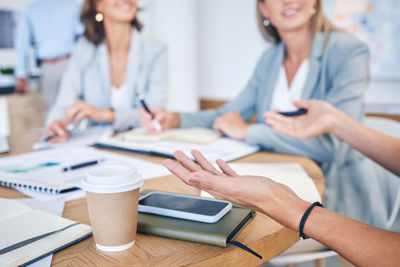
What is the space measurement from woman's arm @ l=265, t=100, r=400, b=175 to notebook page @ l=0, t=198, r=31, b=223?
0.75 metres

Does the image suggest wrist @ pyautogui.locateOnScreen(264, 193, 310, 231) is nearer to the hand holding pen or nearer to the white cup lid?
the white cup lid

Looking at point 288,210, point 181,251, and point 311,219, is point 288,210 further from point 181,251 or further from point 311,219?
point 181,251

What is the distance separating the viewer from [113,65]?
1.98 m

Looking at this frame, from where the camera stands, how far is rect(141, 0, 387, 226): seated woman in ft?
3.85

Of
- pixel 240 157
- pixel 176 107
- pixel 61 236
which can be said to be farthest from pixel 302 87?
pixel 176 107

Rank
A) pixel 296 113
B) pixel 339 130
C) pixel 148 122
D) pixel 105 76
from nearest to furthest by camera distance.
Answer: pixel 339 130, pixel 296 113, pixel 148 122, pixel 105 76

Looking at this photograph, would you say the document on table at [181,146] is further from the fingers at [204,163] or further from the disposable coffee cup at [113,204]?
the disposable coffee cup at [113,204]

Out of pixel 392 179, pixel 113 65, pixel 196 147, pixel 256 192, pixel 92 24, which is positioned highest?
pixel 92 24

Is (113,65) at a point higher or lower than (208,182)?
higher

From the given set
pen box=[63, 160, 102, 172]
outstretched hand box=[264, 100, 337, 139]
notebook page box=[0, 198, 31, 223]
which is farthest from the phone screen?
outstretched hand box=[264, 100, 337, 139]

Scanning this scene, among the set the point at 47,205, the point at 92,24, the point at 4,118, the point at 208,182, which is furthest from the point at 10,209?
the point at 4,118

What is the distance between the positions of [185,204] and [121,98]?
1.36 m

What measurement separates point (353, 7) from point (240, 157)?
2.35 metres

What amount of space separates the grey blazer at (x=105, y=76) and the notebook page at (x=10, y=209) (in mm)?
1183
